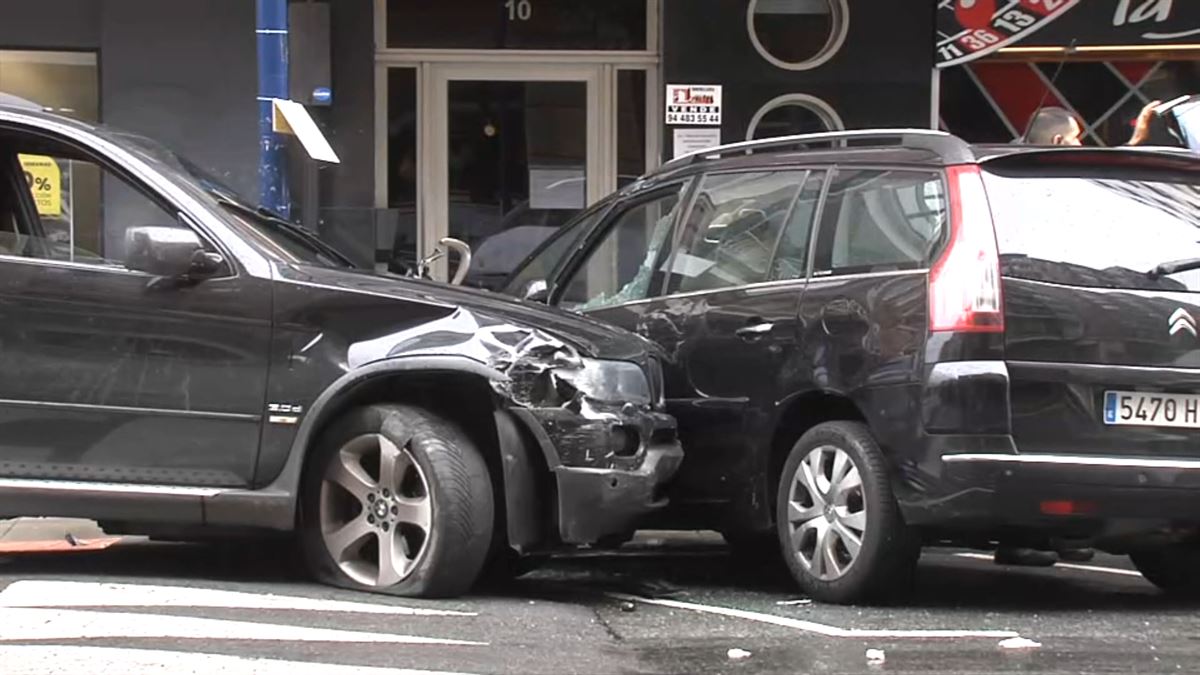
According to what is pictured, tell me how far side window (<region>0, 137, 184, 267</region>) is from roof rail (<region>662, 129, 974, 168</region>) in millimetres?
2412

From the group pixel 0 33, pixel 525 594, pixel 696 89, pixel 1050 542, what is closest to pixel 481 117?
pixel 696 89

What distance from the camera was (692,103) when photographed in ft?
35.7

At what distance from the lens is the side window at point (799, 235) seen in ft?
19.5

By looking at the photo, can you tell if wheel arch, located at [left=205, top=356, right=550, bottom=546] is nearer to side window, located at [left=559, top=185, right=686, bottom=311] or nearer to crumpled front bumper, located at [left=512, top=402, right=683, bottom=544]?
crumpled front bumper, located at [left=512, top=402, right=683, bottom=544]

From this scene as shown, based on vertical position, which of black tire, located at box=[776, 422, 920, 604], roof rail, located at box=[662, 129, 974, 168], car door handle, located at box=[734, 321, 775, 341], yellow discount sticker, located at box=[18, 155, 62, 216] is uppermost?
roof rail, located at box=[662, 129, 974, 168]

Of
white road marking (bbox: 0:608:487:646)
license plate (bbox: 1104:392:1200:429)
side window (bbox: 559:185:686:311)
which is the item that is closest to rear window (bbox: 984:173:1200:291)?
license plate (bbox: 1104:392:1200:429)

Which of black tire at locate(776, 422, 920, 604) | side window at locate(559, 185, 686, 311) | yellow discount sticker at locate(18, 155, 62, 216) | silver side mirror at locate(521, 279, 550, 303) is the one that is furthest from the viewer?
silver side mirror at locate(521, 279, 550, 303)

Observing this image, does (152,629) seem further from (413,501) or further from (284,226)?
(284,226)

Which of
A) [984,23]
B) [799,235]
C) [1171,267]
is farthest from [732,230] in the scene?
[984,23]

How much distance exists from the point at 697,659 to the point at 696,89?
21.9 ft

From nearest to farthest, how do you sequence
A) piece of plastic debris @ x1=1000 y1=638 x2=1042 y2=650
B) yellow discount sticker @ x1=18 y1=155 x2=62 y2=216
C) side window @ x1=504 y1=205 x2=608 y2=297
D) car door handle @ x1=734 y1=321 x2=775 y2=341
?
piece of plastic debris @ x1=1000 y1=638 x2=1042 y2=650 → car door handle @ x1=734 y1=321 x2=775 y2=341 → yellow discount sticker @ x1=18 y1=155 x2=62 y2=216 → side window @ x1=504 y1=205 x2=608 y2=297

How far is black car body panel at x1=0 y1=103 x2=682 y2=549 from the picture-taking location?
545cm

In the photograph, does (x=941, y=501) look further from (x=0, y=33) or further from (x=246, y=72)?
(x=0, y=33)

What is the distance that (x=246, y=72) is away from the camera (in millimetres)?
10414
